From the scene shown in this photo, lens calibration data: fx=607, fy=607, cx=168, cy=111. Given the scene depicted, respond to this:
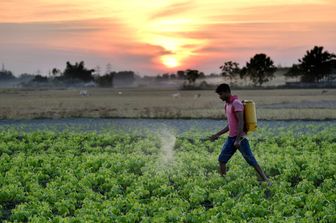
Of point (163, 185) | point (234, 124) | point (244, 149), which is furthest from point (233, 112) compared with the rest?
point (163, 185)

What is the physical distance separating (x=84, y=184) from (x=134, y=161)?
8.69 feet

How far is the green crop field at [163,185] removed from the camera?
9797 mm

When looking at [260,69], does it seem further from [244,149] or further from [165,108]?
[244,149]

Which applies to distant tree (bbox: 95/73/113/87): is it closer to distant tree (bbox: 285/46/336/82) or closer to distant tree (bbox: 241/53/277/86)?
distant tree (bbox: 241/53/277/86)

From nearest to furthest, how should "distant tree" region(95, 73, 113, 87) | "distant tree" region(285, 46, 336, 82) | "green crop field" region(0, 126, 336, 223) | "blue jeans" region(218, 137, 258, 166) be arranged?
"green crop field" region(0, 126, 336, 223), "blue jeans" region(218, 137, 258, 166), "distant tree" region(285, 46, 336, 82), "distant tree" region(95, 73, 113, 87)

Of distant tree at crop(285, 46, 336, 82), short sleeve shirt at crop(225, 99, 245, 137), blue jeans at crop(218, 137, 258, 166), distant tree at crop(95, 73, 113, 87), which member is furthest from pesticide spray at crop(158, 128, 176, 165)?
distant tree at crop(95, 73, 113, 87)

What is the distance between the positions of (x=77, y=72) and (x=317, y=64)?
7416 cm

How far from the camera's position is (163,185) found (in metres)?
12.0

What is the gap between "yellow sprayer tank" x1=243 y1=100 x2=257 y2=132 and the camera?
11922 millimetres

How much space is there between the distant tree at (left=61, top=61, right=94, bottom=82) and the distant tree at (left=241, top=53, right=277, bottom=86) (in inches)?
2041

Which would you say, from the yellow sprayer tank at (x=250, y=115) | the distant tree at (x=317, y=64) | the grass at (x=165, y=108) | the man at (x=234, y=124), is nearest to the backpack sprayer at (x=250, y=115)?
the yellow sprayer tank at (x=250, y=115)

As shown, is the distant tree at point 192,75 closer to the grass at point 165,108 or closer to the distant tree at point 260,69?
the distant tree at point 260,69

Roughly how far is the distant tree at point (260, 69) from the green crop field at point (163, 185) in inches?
4714

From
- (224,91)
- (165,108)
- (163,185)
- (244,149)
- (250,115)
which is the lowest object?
(165,108)
